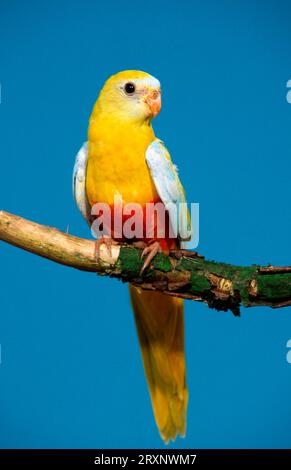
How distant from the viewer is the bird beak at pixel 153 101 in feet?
9.30

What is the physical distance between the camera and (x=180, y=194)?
115 inches

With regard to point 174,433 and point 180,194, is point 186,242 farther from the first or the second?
point 174,433

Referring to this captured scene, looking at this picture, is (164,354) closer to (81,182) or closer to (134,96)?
(81,182)

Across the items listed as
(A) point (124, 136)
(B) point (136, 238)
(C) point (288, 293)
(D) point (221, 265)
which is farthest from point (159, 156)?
(C) point (288, 293)

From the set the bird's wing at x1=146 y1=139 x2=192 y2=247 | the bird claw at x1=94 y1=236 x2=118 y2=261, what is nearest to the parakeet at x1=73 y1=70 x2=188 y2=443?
the bird's wing at x1=146 y1=139 x2=192 y2=247

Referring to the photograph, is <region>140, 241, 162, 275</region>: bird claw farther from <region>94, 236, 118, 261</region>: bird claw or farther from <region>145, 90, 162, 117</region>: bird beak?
<region>145, 90, 162, 117</region>: bird beak

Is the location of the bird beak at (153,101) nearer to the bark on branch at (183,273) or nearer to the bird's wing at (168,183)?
the bird's wing at (168,183)

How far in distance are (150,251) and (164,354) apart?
79 centimetres

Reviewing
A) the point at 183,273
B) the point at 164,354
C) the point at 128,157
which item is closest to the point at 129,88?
the point at 128,157

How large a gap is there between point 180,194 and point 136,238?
0.32m

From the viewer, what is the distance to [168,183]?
2.82m

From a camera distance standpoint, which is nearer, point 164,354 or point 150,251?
point 150,251

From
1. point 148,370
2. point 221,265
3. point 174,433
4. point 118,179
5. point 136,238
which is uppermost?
point 118,179

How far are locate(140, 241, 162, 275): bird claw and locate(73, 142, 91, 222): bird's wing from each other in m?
0.49
